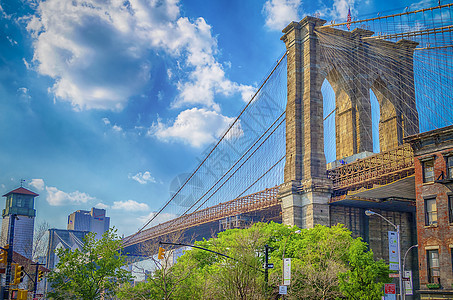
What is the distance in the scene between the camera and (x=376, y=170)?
5216cm

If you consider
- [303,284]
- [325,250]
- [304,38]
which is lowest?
[303,284]

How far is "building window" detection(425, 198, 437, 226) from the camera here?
41.0 m

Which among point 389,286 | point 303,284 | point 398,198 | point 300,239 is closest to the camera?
point 389,286

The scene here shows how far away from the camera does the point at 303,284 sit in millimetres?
38812

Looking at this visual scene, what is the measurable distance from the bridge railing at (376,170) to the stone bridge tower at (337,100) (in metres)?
1.85

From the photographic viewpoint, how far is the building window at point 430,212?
4097 cm

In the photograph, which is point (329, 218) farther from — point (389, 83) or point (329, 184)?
point (389, 83)

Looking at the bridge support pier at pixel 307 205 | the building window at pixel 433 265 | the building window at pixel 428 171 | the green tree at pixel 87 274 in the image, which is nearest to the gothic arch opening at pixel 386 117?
the bridge support pier at pixel 307 205

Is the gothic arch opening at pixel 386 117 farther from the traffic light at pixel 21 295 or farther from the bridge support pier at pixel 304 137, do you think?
the traffic light at pixel 21 295

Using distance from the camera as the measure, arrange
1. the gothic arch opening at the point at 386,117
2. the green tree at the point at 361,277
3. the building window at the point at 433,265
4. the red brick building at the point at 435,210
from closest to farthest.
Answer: the green tree at the point at 361,277 → the red brick building at the point at 435,210 → the building window at the point at 433,265 → the gothic arch opening at the point at 386,117

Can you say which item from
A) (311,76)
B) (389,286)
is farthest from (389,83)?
(389,286)

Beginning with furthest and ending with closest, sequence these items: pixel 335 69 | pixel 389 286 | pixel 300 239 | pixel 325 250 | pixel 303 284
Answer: pixel 335 69
pixel 300 239
pixel 325 250
pixel 303 284
pixel 389 286

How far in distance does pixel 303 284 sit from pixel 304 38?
32.9 m

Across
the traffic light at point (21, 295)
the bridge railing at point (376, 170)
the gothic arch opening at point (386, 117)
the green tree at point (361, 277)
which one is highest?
the gothic arch opening at point (386, 117)
